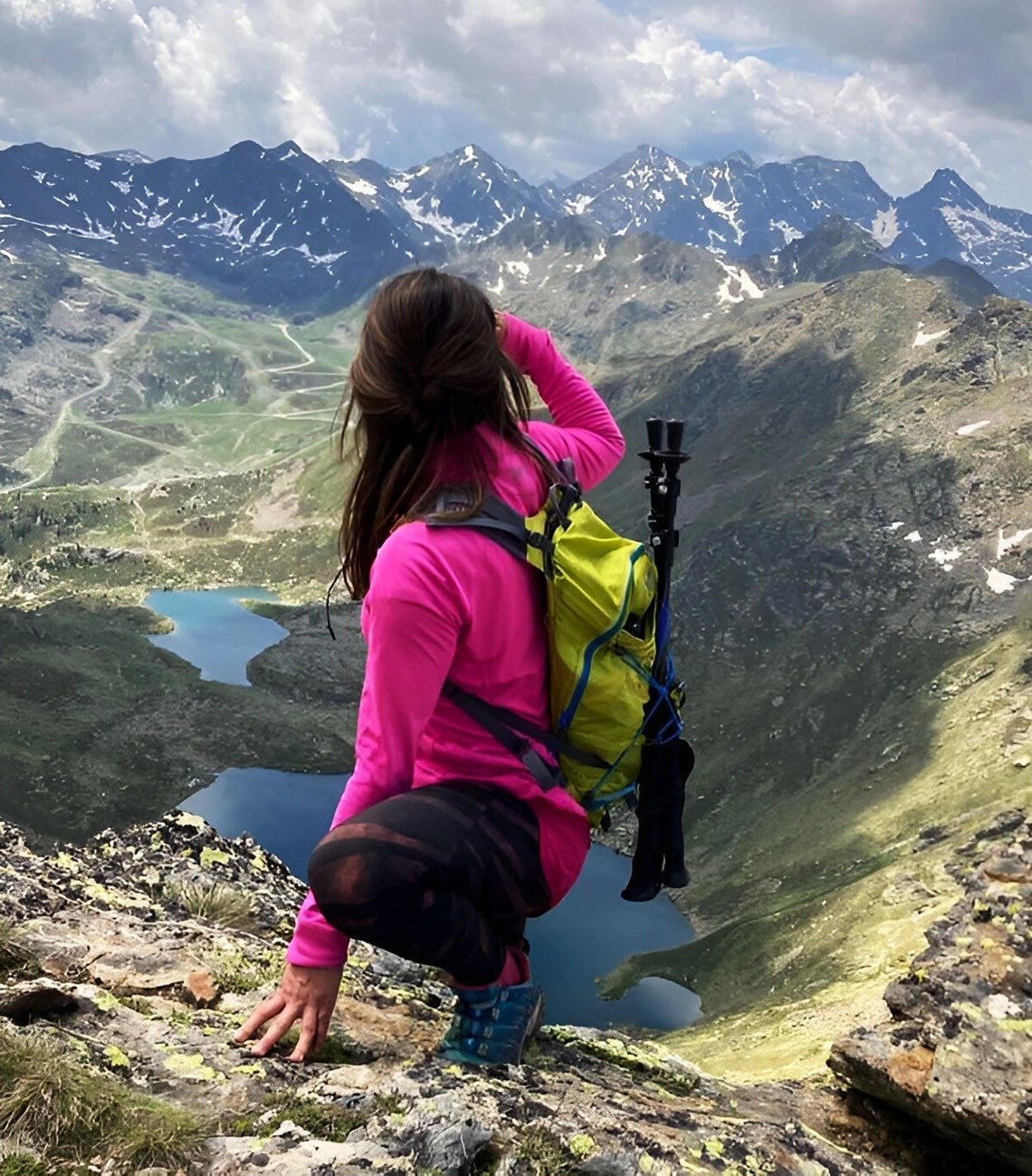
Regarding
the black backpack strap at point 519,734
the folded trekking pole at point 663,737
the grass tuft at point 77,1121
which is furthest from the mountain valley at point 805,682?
the grass tuft at point 77,1121

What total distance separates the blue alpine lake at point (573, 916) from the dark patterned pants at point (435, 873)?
45.0 meters

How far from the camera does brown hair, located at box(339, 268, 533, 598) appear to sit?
4.77 metres

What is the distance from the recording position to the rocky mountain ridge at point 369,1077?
15.5 feet

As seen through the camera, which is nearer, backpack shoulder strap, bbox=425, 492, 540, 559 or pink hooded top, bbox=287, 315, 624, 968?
pink hooded top, bbox=287, 315, 624, 968

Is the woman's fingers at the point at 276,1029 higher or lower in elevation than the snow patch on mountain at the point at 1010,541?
lower

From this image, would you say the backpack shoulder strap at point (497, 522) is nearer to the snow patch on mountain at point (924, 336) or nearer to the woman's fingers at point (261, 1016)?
the woman's fingers at point (261, 1016)

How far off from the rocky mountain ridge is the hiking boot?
0.13 meters

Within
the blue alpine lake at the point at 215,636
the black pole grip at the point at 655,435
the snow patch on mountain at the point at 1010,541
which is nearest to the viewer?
the black pole grip at the point at 655,435

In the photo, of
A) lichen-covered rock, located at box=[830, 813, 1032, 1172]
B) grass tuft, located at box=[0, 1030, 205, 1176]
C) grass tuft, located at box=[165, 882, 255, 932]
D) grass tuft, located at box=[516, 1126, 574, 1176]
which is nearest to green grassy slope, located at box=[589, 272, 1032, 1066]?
lichen-covered rock, located at box=[830, 813, 1032, 1172]

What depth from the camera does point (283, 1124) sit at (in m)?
4.97

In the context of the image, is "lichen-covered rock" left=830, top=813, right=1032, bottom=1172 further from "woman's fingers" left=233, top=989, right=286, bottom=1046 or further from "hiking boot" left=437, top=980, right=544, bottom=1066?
"woman's fingers" left=233, top=989, right=286, bottom=1046

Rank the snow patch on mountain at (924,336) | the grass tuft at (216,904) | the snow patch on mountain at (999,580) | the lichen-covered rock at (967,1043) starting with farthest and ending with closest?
1. the snow patch on mountain at (924,336)
2. the snow patch on mountain at (999,580)
3. the grass tuft at (216,904)
4. the lichen-covered rock at (967,1043)

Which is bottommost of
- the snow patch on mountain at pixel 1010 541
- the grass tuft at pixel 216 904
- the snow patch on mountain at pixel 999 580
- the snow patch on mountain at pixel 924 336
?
the grass tuft at pixel 216 904

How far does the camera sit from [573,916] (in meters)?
86.6
